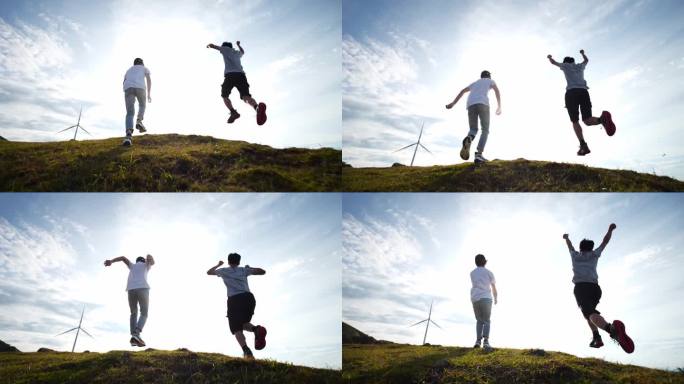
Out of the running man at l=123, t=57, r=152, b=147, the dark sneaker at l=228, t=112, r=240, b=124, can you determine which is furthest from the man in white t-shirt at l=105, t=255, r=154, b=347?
the dark sneaker at l=228, t=112, r=240, b=124

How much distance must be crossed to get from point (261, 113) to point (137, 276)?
6534 millimetres

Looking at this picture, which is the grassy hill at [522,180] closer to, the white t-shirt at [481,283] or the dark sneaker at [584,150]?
the dark sneaker at [584,150]

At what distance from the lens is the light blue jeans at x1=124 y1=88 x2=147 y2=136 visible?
543 inches

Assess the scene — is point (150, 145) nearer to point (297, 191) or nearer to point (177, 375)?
point (297, 191)

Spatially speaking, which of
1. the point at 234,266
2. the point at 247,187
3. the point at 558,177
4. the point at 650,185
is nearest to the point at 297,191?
the point at 247,187

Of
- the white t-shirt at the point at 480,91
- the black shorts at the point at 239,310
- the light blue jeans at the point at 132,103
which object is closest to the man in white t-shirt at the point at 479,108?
the white t-shirt at the point at 480,91

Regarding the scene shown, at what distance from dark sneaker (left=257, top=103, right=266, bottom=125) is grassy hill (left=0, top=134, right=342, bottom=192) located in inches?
60.4

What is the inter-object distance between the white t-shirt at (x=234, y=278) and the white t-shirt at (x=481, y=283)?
22.4 ft

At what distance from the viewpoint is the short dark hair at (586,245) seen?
11492 mm

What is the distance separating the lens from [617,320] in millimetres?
9555

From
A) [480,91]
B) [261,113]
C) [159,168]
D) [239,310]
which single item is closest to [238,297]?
[239,310]

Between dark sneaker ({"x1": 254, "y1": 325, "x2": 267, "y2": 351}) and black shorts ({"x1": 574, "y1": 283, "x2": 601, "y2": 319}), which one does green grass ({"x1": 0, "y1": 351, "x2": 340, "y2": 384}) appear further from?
black shorts ({"x1": 574, "y1": 283, "x2": 601, "y2": 319})

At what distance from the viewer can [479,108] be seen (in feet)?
45.0

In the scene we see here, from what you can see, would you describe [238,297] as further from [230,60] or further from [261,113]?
[230,60]
